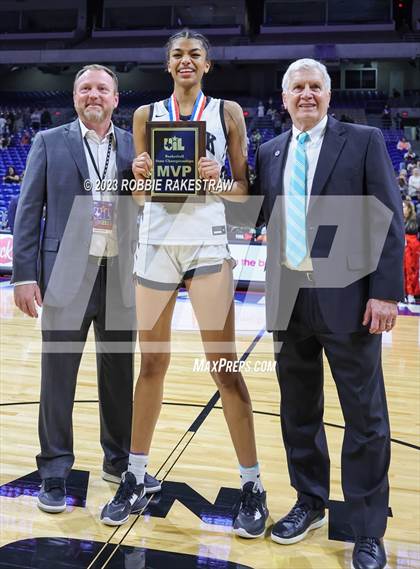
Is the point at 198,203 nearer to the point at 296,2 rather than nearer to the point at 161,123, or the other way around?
the point at 161,123

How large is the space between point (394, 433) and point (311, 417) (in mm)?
1364

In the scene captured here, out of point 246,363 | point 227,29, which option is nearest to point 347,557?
point 246,363

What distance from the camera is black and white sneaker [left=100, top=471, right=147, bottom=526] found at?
2.43m

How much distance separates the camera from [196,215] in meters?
2.31

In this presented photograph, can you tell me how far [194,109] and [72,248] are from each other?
77 centimetres

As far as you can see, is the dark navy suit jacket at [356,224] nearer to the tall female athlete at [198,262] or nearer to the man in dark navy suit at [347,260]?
the man in dark navy suit at [347,260]

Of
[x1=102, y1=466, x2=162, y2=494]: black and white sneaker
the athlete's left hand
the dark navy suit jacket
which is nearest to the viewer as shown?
the dark navy suit jacket

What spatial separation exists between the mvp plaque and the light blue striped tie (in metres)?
0.33

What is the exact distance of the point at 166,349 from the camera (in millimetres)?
2449

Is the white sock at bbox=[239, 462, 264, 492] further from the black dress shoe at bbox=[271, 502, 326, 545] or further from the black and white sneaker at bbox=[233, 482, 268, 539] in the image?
the black dress shoe at bbox=[271, 502, 326, 545]

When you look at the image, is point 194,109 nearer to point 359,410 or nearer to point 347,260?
point 347,260

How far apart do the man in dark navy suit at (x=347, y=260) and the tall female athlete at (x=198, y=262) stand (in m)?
0.20

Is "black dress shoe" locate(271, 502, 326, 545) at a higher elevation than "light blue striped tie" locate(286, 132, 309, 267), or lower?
lower

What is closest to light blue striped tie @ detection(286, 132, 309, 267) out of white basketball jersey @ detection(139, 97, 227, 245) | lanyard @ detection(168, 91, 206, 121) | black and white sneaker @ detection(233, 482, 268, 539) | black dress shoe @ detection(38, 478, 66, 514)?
white basketball jersey @ detection(139, 97, 227, 245)
